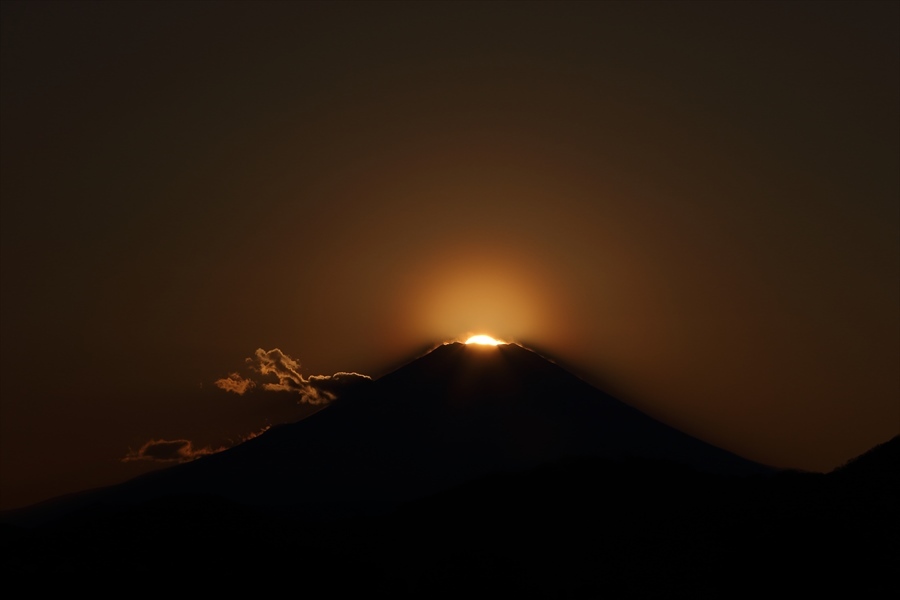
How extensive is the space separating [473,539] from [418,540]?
5393 millimetres

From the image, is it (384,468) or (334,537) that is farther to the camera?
(384,468)

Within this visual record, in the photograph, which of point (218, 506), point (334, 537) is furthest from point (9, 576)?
point (334, 537)

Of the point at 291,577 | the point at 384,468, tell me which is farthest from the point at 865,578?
the point at 384,468

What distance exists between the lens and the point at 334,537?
95.4 metres

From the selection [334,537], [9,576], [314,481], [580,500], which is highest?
[314,481]

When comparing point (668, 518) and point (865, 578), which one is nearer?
point (865, 578)

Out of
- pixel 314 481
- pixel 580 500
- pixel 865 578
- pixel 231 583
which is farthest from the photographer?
pixel 314 481

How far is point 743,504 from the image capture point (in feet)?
295

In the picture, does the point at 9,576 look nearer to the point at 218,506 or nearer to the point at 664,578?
the point at 218,506

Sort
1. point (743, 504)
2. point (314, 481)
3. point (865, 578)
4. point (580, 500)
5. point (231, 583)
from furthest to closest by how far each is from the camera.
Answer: point (314, 481)
point (580, 500)
point (743, 504)
point (231, 583)
point (865, 578)

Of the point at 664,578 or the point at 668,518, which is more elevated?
the point at 668,518

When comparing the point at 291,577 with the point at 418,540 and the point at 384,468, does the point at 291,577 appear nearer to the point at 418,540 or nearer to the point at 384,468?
the point at 418,540

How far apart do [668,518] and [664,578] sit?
50.6 feet

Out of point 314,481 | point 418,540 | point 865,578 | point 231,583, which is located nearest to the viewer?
point 865,578
